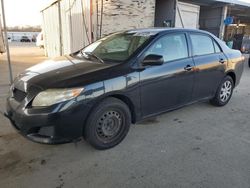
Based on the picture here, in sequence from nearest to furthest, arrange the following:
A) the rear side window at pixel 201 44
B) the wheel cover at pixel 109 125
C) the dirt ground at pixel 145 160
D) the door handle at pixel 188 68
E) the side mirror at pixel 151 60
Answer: the dirt ground at pixel 145 160 < the wheel cover at pixel 109 125 < the side mirror at pixel 151 60 < the door handle at pixel 188 68 < the rear side window at pixel 201 44

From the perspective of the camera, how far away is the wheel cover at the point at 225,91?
178 inches

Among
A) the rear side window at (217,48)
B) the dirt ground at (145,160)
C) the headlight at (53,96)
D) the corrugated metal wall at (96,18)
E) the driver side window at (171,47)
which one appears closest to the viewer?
the dirt ground at (145,160)

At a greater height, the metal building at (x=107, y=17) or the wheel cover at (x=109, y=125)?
the metal building at (x=107, y=17)

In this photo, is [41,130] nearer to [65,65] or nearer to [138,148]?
[65,65]

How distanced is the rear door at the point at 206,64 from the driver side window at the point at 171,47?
0.78 ft

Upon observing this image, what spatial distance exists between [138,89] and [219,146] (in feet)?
4.50

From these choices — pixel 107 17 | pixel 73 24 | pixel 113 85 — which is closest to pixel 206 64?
pixel 113 85

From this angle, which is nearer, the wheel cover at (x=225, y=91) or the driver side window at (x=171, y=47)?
the driver side window at (x=171, y=47)

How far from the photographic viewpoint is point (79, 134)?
2611 mm

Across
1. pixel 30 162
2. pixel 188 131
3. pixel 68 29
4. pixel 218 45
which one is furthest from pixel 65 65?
pixel 68 29

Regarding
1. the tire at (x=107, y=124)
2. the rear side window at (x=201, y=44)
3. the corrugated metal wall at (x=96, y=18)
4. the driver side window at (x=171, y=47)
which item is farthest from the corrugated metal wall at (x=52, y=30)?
the tire at (x=107, y=124)

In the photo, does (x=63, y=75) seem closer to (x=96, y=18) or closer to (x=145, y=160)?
(x=145, y=160)

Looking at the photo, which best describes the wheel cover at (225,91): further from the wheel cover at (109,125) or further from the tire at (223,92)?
the wheel cover at (109,125)

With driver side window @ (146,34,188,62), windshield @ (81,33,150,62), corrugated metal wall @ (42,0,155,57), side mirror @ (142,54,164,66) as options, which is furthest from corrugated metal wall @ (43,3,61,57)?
side mirror @ (142,54,164,66)
